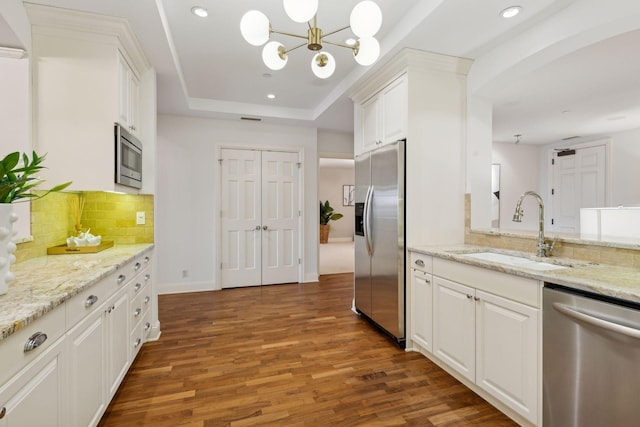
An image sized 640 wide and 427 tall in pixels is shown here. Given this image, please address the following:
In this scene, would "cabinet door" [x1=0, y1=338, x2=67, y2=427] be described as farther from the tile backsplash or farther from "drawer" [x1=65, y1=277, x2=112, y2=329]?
the tile backsplash

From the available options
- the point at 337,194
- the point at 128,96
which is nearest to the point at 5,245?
the point at 128,96

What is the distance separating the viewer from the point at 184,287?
14.9ft

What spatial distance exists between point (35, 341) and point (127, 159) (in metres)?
1.68

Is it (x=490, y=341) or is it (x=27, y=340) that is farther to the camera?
(x=490, y=341)

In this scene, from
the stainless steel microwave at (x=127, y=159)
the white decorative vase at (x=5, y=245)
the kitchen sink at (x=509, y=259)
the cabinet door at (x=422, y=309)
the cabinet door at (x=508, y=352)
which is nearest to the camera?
the white decorative vase at (x=5, y=245)

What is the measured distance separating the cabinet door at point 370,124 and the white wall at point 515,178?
4.17m

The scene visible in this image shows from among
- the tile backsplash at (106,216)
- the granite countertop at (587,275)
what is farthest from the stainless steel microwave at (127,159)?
the granite countertop at (587,275)

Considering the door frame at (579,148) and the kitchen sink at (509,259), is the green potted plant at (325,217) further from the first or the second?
the kitchen sink at (509,259)

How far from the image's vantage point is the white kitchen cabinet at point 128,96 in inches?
93.1

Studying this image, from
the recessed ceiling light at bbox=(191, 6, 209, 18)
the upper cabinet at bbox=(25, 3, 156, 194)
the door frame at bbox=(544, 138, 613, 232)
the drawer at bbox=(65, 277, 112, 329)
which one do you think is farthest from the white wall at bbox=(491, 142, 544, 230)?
the drawer at bbox=(65, 277, 112, 329)

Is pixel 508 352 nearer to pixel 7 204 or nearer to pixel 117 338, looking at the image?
pixel 117 338

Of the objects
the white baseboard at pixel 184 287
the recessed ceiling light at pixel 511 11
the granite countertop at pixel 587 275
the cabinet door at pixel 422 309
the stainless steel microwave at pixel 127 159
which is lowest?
the white baseboard at pixel 184 287

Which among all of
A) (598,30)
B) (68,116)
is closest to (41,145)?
(68,116)

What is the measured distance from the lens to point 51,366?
1221 mm
